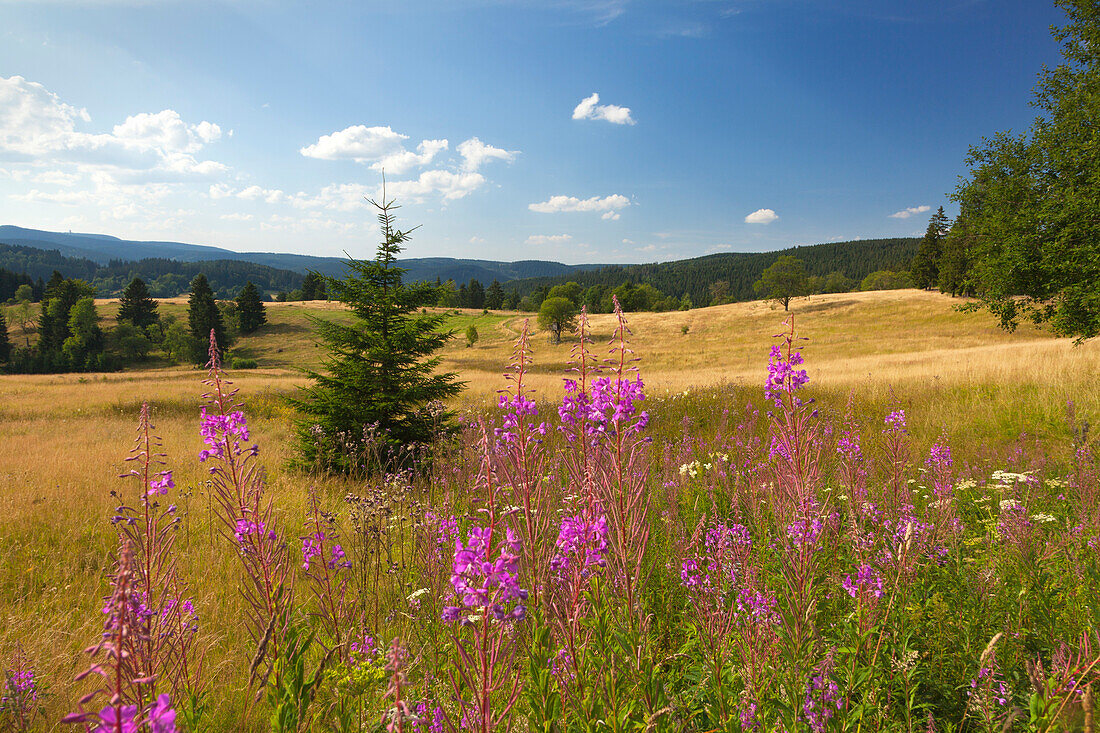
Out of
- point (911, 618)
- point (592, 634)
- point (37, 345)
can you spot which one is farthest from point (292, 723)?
point (37, 345)

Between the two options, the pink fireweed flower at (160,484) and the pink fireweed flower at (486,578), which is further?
the pink fireweed flower at (160,484)

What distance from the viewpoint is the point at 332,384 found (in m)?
10.2

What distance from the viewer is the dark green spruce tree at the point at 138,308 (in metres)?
81.4

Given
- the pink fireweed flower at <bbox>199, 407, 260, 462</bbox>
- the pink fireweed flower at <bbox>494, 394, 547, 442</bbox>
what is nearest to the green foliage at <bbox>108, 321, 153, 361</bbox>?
the pink fireweed flower at <bbox>199, 407, 260, 462</bbox>

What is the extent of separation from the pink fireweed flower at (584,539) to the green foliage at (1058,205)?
1526 cm

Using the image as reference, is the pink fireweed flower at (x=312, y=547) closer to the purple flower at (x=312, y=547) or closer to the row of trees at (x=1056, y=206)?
the purple flower at (x=312, y=547)

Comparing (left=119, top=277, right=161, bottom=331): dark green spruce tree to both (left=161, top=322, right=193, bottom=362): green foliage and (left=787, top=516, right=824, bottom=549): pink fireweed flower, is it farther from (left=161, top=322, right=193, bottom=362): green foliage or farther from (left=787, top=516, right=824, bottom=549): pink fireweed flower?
(left=787, top=516, right=824, bottom=549): pink fireweed flower

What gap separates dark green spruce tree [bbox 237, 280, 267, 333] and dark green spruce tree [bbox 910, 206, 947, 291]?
353 ft

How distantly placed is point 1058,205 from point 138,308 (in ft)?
358

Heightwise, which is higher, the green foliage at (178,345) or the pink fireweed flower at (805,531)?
the pink fireweed flower at (805,531)

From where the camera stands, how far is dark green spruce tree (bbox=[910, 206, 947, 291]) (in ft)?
234

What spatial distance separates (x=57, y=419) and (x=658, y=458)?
22513 millimetres

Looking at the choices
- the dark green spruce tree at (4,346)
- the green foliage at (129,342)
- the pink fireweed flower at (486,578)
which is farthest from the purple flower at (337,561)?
the dark green spruce tree at (4,346)

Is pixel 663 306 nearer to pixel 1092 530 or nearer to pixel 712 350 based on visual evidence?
pixel 712 350
